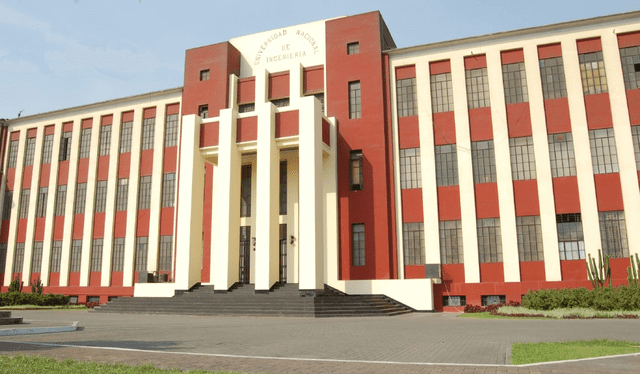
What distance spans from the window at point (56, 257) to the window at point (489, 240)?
91.2ft

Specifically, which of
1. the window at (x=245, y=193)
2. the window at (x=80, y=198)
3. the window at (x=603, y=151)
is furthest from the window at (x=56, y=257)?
the window at (x=603, y=151)

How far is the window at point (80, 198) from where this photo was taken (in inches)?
1357

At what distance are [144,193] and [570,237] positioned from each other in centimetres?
2551

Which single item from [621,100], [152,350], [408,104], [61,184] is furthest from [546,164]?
[61,184]

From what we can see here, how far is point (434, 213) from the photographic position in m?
26.1

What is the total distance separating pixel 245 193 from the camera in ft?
95.5

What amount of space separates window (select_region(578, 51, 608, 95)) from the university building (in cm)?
10

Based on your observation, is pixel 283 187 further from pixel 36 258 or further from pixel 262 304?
pixel 36 258

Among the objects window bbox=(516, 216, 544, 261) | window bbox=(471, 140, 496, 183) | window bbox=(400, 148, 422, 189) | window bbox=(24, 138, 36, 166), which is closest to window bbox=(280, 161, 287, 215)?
window bbox=(400, 148, 422, 189)

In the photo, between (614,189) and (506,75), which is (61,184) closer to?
(506,75)

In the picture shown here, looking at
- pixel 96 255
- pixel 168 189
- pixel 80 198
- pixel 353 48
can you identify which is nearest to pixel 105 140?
pixel 80 198

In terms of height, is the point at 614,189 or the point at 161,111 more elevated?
the point at 161,111

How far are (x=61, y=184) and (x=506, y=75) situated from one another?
1215 inches

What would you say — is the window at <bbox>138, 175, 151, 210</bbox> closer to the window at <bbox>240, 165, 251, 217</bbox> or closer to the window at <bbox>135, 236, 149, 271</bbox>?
the window at <bbox>135, 236, 149, 271</bbox>
